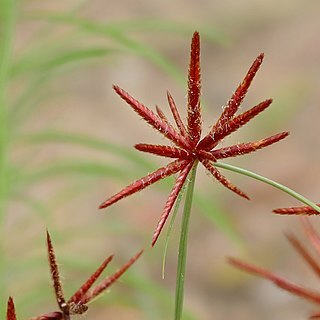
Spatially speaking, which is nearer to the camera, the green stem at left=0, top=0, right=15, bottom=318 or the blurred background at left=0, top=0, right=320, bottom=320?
the green stem at left=0, top=0, right=15, bottom=318

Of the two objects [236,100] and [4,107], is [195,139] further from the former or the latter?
[4,107]

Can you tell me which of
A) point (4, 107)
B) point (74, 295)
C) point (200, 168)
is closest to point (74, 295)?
point (74, 295)

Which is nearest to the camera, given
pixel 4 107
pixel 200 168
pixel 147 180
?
pixel 147 180

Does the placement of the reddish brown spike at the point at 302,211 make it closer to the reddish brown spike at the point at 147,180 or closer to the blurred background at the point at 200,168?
the reddish brown spike at the point at 147,180

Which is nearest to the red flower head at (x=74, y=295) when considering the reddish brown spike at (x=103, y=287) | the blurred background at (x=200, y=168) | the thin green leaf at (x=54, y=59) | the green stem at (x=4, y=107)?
the reddish brown spike at (x=103, y=287)

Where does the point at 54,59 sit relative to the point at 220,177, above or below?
above

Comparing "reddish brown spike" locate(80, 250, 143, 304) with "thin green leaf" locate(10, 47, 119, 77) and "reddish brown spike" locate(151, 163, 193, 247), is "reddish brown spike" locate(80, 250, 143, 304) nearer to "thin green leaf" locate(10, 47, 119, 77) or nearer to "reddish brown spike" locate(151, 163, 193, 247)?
"reddish brown spike" locate(151, 163, 193, 247)

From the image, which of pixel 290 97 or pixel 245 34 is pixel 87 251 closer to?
pixel 290 97

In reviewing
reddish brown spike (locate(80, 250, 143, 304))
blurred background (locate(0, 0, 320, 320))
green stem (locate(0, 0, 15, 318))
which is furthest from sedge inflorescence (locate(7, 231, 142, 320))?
blurred background (locate(0, 0, 320, 320))

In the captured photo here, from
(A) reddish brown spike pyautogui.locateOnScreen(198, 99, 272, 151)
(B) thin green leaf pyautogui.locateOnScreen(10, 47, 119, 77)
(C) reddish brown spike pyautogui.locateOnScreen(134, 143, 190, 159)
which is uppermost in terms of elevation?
(B) thin green leaf pyautogui.locateOnScreen(10, 47, 119, 77)
